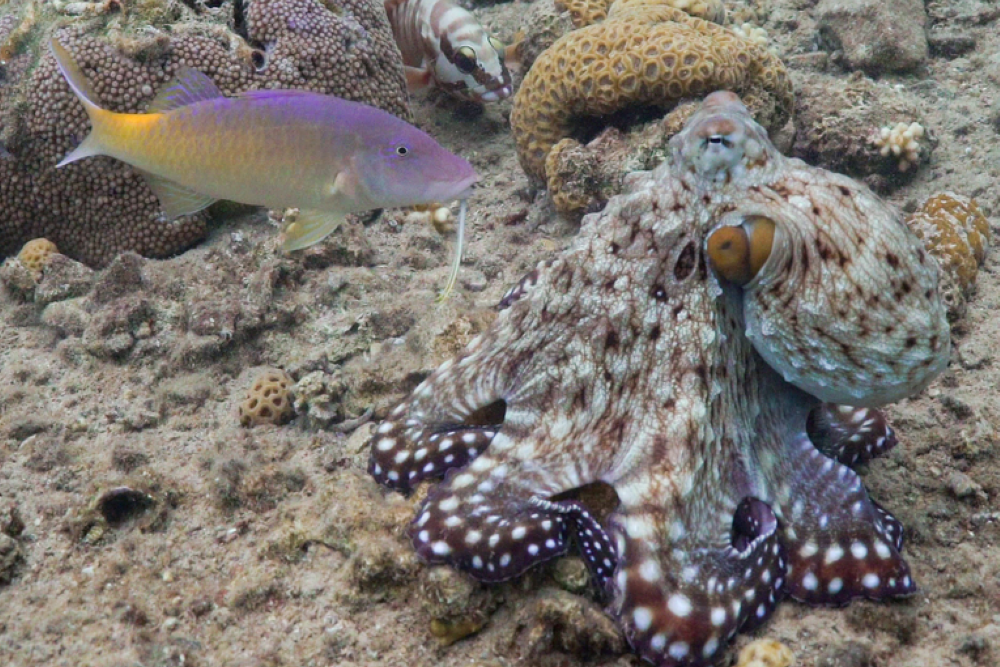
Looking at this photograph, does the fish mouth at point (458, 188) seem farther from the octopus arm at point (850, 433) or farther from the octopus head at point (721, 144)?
the octopus arm at point (850, 433)

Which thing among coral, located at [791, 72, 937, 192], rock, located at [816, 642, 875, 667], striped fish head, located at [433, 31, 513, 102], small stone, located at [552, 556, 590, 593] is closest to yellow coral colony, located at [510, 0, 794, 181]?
coral, located at [791, 72, 937, 192]

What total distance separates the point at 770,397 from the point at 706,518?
0.55 metres

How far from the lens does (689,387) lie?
238cm

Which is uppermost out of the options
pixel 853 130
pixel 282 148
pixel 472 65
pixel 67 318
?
pixel 282 148

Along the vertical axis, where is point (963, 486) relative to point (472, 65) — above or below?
above

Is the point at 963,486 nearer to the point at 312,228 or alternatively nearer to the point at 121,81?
the point at 312,228

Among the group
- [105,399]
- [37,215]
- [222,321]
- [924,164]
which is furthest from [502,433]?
[37,215]

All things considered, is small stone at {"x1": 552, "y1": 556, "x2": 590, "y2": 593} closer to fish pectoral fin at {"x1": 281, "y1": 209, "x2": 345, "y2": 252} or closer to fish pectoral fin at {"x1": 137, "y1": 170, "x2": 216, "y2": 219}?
fish pectoral fin at {"x1": 281, "y1": 209, "x2": 345, "y2": 252}

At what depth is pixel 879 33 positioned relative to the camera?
22.3 ft

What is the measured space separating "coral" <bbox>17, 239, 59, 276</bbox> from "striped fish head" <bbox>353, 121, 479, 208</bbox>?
3.45m

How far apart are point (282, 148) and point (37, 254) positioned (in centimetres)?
356

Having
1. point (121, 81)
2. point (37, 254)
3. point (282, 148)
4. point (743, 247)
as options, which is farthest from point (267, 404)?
point (121, 81)

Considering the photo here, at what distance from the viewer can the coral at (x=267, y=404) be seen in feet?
12.0

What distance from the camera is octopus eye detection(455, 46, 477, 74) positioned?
675 centimetres
